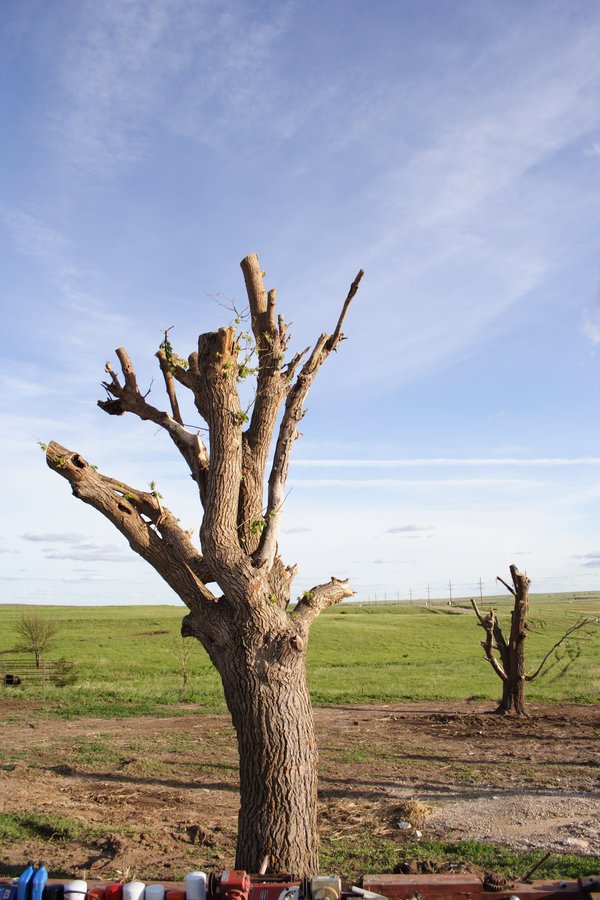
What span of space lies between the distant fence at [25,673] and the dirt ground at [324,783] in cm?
912

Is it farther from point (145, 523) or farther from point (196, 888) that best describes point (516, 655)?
point (196, 888)

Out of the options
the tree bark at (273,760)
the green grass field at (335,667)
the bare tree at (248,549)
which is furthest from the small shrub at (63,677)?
the tree bark at (273,760)

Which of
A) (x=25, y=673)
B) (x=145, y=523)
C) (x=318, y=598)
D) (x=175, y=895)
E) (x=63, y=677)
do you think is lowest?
(x=25, y=673)

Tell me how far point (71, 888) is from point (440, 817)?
21.3 feet

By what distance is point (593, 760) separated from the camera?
1296 centimetres

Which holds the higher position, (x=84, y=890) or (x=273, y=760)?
(x=273, y=760)

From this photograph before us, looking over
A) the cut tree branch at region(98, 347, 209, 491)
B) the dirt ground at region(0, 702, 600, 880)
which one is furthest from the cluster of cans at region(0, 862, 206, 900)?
the cut tree branch at region(98, 347, 209, 491)

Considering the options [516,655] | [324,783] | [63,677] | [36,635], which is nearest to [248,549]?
[324,783]

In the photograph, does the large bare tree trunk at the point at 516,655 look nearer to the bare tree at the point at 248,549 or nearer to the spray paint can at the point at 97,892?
the bare tree at the point at 248,549

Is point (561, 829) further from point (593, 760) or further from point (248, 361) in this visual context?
point (248, 361)

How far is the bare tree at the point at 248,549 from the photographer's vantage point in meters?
5.91

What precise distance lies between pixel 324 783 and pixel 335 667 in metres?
26.3

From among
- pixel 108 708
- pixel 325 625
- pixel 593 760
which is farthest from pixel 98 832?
pixel 325 625

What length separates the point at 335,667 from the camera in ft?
121
